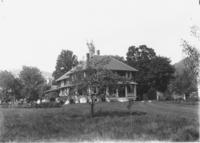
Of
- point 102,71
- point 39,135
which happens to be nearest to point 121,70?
point 102,71

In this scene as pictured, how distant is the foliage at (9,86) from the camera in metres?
65.3

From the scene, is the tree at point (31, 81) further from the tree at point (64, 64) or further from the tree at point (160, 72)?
the tree at point (160, 72)

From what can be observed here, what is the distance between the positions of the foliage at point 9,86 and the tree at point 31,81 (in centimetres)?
206

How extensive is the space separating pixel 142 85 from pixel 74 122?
4794 cm

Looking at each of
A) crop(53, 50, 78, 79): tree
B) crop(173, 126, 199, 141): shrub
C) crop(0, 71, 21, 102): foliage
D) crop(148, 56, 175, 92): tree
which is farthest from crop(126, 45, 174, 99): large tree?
crop(173, 126, 199, 141): shrub

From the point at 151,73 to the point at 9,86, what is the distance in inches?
1385

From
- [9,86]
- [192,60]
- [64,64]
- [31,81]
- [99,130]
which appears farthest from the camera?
[64,64]

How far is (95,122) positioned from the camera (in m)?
15.9

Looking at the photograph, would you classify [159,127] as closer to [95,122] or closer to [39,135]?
[95,122]

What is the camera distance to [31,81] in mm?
63188

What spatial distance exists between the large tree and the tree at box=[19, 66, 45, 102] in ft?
75.1

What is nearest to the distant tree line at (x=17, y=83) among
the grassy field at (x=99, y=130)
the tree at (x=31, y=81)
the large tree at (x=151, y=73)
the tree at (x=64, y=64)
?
the tree at (x=31, y=81)

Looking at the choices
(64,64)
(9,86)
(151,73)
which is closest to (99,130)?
(151,73)

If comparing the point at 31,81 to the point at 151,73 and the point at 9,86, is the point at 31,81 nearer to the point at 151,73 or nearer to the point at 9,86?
the point at 9,86
